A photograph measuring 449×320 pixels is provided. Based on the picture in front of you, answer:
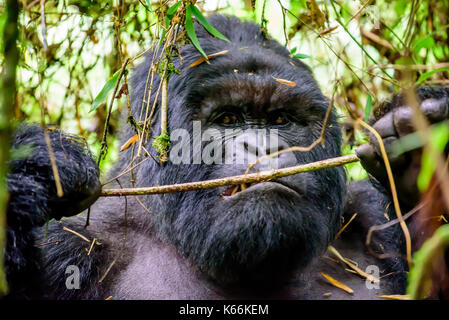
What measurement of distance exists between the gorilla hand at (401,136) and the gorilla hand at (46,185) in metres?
1.19

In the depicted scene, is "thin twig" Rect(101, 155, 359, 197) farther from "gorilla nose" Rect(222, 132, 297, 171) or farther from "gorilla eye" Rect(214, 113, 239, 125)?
"gorilla eye" Rect(214, 113, 239, 125)

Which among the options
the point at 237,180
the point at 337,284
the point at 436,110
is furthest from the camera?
the point at 337,284

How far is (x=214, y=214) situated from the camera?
92.0 inches

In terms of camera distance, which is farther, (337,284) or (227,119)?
(337,284)

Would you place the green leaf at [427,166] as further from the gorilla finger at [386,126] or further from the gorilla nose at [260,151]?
the gorilla nose at [260,151]

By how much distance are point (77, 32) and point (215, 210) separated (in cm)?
189

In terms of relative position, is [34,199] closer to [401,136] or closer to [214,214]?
[214,214]

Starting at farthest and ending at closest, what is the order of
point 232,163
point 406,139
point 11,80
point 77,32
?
point 77,32 < point 232,163 < point 406,139 < point 11,80

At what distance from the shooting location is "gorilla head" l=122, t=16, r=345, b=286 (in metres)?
2.26

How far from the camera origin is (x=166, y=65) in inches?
92.0

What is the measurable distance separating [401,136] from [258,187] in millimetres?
653

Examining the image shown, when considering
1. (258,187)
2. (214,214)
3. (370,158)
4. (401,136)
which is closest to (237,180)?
(258,187)

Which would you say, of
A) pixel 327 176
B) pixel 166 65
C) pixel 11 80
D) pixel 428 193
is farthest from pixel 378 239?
pixel 11 80
